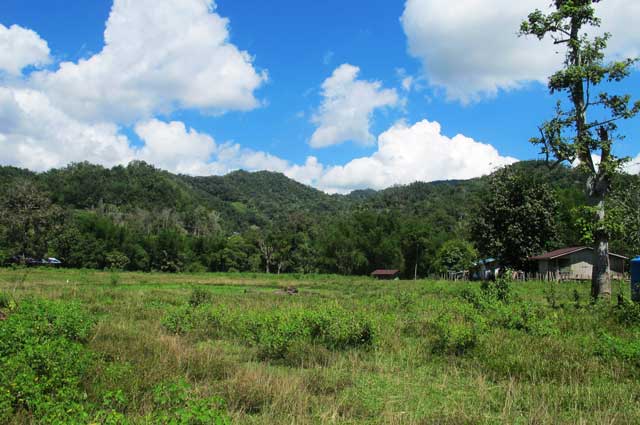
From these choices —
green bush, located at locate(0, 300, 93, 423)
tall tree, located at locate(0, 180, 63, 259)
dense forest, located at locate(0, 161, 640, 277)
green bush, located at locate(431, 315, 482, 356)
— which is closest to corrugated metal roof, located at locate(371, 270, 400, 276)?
dense forest, located at locate(0, 161, 640, 277)

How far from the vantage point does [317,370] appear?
7840mm

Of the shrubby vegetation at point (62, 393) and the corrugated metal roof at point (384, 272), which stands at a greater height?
the shrubby vegetation at point (62, 393)

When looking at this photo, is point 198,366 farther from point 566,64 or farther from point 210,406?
point 566,64

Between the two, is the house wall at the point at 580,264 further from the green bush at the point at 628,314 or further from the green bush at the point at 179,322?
the green bush at the point at 179,322

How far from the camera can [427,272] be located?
7600cm

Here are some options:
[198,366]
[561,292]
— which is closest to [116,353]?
[198,366]

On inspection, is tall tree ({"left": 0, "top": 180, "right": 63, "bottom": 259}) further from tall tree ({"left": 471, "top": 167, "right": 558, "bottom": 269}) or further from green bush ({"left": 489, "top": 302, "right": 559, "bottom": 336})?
green bush ({"left": 489, "top": 302, "right": 559, "bottom": 336})

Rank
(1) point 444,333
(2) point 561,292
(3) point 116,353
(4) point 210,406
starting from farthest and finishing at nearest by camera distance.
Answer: (2) point 561,292
(1) point 444,333
(3) point 116,353
(4) point 210,406

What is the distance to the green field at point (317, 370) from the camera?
5516 millimetres

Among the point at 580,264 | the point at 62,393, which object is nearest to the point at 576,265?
the point at 580,264

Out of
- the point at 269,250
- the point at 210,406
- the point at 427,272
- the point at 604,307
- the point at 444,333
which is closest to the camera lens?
the point at 210,406

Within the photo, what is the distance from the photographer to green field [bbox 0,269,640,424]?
552 centimetres

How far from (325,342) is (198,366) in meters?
3.17

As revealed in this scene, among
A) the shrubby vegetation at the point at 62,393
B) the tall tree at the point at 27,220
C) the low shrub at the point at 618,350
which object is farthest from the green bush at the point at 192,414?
the tall tree at the point at 27,220
